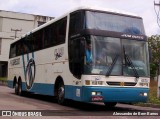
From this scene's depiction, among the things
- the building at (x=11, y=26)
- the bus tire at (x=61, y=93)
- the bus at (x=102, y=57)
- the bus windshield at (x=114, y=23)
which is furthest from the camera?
the building at (x=11, y=26)

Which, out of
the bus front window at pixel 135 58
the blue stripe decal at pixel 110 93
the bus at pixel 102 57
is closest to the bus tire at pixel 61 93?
the bus at pixel 102 57

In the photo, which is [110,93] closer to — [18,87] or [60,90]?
[60,90]

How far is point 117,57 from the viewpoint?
45.6ft

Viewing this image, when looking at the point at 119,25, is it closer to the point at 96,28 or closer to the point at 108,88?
the point at 96,28

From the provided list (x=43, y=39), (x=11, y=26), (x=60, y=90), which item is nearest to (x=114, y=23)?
(x=60, y=90)

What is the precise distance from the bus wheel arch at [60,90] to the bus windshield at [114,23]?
10.6ft

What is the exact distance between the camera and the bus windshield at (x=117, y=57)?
13570 millimetres

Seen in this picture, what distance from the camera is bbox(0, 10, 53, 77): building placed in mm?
63781

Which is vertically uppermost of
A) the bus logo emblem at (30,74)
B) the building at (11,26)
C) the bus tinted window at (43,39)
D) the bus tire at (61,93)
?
the building at (11,26)

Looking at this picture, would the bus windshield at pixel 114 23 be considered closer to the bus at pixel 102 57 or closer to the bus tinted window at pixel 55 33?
the bus at pixel 102 57

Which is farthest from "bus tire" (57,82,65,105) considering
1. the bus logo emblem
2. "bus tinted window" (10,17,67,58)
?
the bus logo emblem

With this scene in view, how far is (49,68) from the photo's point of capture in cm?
1773

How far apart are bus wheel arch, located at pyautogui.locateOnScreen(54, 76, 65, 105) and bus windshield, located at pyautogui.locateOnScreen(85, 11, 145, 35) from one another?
3232 mm

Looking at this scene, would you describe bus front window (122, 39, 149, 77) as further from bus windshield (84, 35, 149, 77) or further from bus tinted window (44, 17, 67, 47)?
bus tinted window (44, 17, 67, 47)
